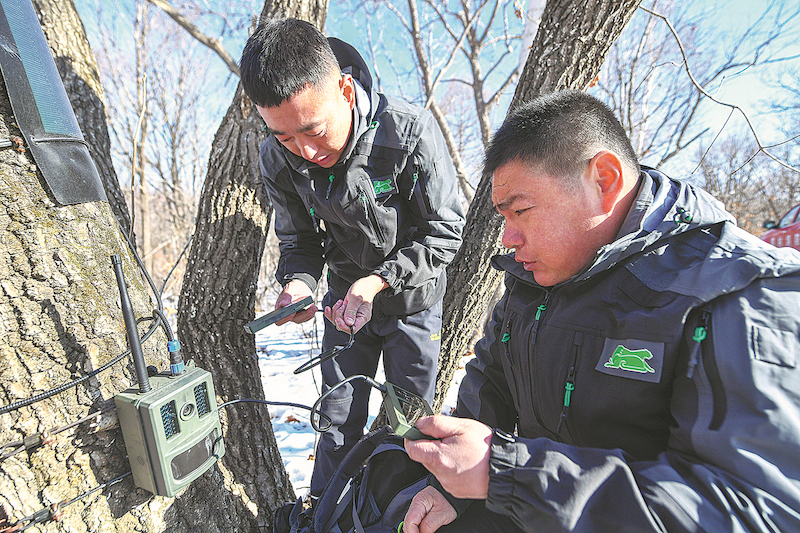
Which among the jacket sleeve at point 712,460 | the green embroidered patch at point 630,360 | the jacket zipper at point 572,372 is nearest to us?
the jacket sleeve at point 712,460

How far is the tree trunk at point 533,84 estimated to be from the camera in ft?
7.36

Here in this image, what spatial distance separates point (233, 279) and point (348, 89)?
1.07 m

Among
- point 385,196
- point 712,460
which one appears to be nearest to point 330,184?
point 385,196

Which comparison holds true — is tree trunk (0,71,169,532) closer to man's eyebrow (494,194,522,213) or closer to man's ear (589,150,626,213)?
man's eyebrow (494,194,522,213)

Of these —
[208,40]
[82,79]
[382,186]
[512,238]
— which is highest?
[208,40]

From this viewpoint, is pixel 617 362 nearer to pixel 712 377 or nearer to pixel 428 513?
pixel 712 377

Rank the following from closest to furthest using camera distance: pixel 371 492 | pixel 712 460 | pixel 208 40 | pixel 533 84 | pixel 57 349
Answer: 1. pixel 712 460
2. pixel 57 349
3. pixel 371 492
4. pixel 533 84
5. pixel 208 40

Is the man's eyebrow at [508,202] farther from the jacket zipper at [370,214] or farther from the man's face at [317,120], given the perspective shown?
the man's face at [317,120]

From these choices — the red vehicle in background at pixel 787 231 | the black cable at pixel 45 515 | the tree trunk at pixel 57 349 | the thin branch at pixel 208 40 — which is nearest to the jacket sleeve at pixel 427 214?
the tree trunk at pixel 57 349

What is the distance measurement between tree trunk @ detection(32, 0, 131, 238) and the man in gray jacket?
177cm

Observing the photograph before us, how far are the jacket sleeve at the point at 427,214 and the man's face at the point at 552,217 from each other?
0.59 metres

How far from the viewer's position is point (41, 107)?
1.03m

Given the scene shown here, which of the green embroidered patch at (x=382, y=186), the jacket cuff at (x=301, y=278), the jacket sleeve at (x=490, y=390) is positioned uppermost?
the green embroidered patch at (x=382, y=186)

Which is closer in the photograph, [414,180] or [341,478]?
[341,478]
